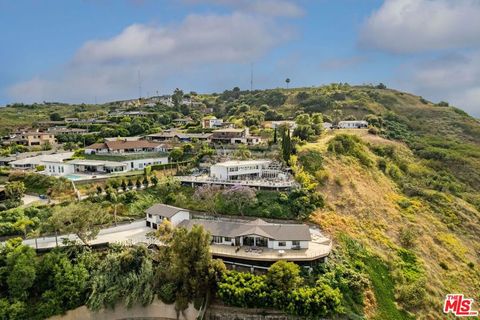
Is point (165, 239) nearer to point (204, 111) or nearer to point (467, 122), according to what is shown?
point (204, 111)

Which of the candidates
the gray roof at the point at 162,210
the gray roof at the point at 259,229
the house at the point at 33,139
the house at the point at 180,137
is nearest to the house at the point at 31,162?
the house at the point at 33,139

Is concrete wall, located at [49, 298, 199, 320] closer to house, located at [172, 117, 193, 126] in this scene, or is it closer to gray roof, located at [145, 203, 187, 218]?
gray roof, located at [145, 203, 187, 218]

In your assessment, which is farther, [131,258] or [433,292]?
[433,292]

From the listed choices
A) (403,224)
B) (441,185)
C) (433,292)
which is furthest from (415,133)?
(433,292)

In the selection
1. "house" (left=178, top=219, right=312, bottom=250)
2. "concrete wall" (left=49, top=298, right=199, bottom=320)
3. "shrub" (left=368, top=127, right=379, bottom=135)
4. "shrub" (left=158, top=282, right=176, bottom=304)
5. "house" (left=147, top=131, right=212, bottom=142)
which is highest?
"shrub" (left=368, top=127, right=379, bottom=135)

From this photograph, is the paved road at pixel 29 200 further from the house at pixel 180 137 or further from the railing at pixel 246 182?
the house at pixel 180 137

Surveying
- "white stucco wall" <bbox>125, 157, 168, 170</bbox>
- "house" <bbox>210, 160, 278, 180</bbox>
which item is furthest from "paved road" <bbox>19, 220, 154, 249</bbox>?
"white stucco wall" <bbox>125, 157, 168, 170</bbox>
